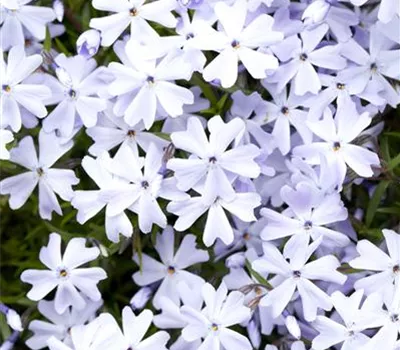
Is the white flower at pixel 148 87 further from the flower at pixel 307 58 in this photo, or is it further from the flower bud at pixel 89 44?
the flower at pixel 307 58

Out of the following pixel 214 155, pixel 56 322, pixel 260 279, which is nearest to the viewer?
pixel 214 155

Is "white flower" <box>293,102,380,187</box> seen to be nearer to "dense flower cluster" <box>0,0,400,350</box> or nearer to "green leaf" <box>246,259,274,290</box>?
"dense flower cluster" <box>0,0,400,350</box>

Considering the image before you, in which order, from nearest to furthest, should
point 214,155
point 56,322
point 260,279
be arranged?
point 214,155, point 260,279, point 56,322

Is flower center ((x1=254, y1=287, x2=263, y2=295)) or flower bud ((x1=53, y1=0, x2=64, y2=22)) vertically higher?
flower bud ((x1=53, y1=0, x2=64, y2=22))

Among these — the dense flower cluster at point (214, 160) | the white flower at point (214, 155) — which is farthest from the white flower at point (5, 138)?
the white flower at point (214, 155)

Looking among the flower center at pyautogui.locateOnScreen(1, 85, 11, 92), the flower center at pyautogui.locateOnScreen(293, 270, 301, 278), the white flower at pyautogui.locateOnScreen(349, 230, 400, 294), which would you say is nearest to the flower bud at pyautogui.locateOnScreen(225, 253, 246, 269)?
the flower center at pyautogui.locateOnScreen(293, 270, 301, 278)

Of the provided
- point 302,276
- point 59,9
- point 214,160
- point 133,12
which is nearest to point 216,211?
point 214,160

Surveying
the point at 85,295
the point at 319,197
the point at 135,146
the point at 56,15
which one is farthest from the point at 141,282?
the point at 56,15

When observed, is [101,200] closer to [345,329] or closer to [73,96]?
[73,96]
